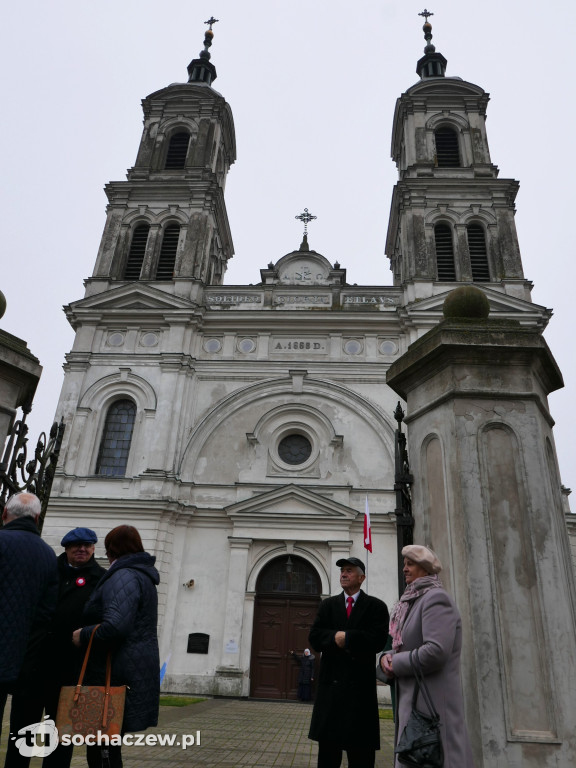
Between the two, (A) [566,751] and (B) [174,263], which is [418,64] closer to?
(B) [174,263]

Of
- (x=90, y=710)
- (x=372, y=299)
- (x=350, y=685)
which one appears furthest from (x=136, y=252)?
(x=90, y=710)

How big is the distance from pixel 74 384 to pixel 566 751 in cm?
1904

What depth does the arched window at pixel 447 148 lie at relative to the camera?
26094 mm

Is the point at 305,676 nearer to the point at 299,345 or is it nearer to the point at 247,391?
the point at 247,391

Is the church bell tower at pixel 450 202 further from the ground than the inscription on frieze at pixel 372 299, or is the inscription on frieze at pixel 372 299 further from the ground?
the church bell tower at pixel 450 202

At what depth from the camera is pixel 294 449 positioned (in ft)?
65.2

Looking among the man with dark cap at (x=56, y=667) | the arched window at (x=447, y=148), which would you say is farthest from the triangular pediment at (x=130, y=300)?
the man with dark cap at (x=56, y=667)

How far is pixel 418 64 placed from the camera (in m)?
33.5

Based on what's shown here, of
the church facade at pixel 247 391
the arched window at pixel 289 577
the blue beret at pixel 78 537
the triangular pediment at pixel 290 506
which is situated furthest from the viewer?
the triangular pediment at pixel 290 506

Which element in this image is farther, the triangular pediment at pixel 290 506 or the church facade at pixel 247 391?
the triangular pediment at pixel 290 506

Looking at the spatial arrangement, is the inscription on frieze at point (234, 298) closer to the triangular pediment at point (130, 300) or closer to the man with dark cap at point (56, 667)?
the triangular pediment at point (130, 300)

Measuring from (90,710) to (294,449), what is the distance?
54.5 feet

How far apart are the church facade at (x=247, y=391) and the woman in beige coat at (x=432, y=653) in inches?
553

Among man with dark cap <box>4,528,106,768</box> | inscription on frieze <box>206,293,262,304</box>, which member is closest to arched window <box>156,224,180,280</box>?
inscription on frieze <box>206,293,262,304</box>
